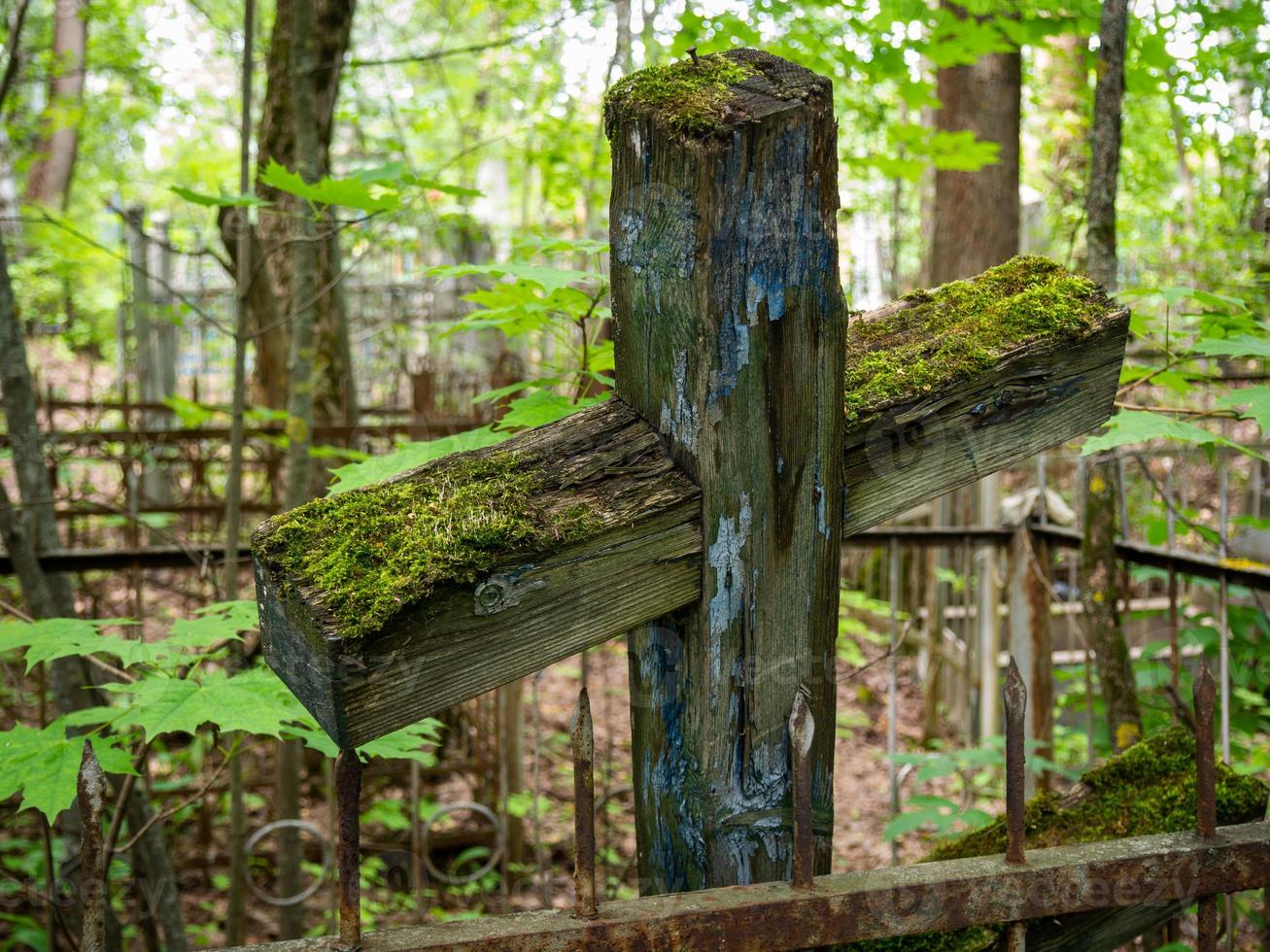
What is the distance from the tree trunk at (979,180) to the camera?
600cm

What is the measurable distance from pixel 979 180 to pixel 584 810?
19.6 ft

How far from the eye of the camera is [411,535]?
89 cm

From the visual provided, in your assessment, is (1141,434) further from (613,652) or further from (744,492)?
(613,652)

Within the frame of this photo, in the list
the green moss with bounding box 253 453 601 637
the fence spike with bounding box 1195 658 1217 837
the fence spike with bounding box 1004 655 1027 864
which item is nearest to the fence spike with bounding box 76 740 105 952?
the green moss with bounding box 253 453 601 637

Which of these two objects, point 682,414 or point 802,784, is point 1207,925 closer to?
point 802,784

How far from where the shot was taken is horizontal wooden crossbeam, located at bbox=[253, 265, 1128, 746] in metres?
0.86

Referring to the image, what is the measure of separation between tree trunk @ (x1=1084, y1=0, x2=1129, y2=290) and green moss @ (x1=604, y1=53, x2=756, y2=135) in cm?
207

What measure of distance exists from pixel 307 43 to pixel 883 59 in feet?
6.95

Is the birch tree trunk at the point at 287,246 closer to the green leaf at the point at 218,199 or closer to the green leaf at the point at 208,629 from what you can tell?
the green leaf at the point at 218,199

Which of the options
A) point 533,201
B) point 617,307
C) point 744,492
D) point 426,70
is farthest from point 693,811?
point 533,201

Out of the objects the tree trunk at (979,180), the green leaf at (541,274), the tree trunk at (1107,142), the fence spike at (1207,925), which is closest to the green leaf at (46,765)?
the green leaf at (541,274)

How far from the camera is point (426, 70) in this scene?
43.4 ft

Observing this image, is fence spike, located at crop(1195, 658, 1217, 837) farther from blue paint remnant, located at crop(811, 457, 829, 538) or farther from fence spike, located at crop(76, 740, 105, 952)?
fence spike, located at crop(76, 740, 105, 952)

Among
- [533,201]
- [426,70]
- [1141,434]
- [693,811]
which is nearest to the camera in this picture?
[693,811]
